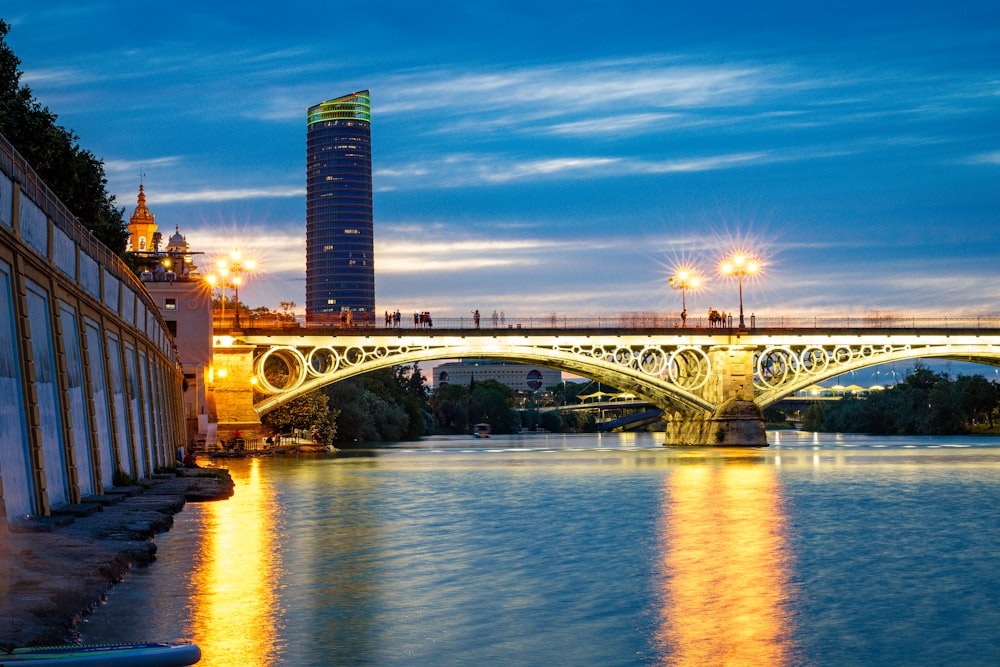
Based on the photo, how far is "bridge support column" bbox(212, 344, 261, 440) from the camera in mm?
80688

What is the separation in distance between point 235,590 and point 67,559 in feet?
10.7

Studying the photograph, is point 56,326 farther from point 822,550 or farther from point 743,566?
point 822,550

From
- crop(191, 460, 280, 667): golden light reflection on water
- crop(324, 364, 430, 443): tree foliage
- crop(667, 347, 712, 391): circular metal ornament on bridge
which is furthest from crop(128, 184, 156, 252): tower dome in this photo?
crop(191, 460, 280, 667): golden light reflection on water

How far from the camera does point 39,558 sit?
17.1 metres

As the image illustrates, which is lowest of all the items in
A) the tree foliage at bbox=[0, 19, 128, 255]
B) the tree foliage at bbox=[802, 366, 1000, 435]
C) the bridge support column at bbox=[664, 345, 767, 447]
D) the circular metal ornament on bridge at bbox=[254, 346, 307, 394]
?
the tree foliage at bbox=[802, 366, 1000, 435]

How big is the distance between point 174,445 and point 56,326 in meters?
32.5

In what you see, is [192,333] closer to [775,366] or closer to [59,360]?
[775,366]

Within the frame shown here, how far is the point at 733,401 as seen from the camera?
295 ft

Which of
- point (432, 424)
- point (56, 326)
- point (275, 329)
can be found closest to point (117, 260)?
point (56, 326)

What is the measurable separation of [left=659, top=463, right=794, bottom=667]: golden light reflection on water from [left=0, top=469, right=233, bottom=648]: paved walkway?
6.93 m

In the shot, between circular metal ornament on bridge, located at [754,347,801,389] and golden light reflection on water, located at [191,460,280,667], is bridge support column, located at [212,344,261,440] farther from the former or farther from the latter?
golden light reflection on water, located at [191,460,280,667]

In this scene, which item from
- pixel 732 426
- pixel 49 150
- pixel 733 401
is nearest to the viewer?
pixel 49 150

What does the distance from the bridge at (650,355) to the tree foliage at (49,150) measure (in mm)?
20449

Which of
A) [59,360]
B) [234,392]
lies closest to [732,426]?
[234,392]
